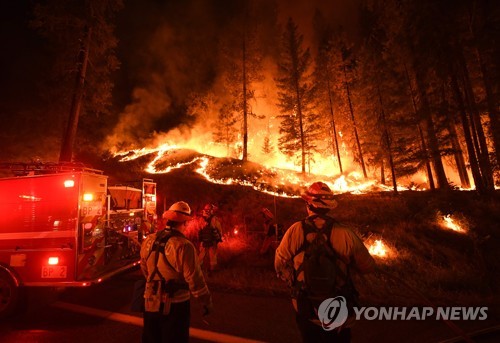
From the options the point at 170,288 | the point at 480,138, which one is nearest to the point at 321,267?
the point at 170,288

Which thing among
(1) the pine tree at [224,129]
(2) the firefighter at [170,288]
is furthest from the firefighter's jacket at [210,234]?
(1) the pine tree at [224,129]

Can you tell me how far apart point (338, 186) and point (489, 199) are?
1118cm

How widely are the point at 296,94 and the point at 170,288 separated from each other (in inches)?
1053

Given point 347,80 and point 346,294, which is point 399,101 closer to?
point 347,80

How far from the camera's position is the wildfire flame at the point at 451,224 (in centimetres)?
1280

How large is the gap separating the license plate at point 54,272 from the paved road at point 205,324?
2.61 ft

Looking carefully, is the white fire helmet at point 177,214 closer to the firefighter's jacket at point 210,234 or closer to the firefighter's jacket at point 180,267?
the firefighter's jacket at point 180,267

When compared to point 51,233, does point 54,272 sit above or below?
below

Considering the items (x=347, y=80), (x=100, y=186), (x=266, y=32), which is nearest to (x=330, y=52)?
(x=347, y=80)

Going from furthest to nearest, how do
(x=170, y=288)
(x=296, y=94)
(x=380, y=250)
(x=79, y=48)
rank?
(x=296, y=94) < (x=79, y=48) < (x=380, y=250) < (x=170, y=288)

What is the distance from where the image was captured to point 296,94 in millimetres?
28031

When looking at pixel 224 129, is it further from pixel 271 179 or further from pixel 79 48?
pixel 79 48

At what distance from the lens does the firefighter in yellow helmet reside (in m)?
2.77

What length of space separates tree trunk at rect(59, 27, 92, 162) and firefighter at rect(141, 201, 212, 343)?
495 inches
